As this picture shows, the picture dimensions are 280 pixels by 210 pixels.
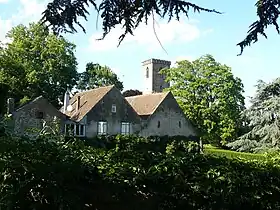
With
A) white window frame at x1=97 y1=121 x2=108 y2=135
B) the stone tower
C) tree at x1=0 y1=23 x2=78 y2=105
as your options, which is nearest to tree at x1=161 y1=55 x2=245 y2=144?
white window frame at x1=97 y1=121 x2=108 y2=135

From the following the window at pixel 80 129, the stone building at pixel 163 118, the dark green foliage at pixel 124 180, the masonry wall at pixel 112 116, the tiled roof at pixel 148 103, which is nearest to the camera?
the dark green foliage at pixel 124 180

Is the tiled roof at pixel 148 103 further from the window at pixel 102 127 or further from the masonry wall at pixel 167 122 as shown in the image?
the window at pixel 102 127

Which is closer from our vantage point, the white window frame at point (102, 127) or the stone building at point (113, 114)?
the stone building at point (113, 114)

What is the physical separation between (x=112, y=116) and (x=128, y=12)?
105 ft

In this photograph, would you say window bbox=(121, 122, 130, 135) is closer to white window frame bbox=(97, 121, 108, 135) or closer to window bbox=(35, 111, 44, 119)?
white window frame bbox=(97, 121, 108, 135)

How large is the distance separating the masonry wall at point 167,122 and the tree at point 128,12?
33169 millimetres

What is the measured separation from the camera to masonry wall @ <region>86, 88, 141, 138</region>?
35.3 meters

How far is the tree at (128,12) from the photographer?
4.14 meters

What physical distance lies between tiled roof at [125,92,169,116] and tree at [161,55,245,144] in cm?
349

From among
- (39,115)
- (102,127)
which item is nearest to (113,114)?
(102,127)

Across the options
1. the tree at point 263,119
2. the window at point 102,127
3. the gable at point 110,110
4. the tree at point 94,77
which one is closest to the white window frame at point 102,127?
the window at point 102,127

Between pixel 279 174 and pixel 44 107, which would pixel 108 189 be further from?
pixel 44 107

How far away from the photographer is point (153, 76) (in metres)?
67.9

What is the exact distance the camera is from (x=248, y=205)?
15.1 feet
